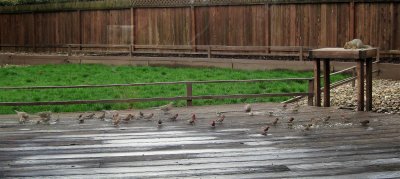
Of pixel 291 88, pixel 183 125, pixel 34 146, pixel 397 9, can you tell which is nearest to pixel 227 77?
pixel 291 88

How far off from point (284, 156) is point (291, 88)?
28.3 feet

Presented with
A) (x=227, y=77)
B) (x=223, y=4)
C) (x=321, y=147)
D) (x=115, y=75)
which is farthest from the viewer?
(x=223, y=4)

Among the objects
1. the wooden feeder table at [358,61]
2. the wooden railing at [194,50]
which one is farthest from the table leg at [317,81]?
the wooden railing at [194,50]

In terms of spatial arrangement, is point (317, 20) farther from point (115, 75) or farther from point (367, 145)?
point (367, 145)

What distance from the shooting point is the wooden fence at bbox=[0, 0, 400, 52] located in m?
20.4

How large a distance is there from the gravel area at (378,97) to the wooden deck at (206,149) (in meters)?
1.49

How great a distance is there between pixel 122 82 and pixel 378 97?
778 cm

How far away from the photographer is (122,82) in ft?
61.0

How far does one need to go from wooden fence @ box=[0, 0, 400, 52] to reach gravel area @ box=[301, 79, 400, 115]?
4073mm

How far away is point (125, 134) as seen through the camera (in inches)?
371

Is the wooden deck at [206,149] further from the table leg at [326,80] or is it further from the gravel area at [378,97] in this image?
the gravel area at [378,97]

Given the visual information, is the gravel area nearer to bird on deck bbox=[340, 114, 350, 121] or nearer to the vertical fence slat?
the vertical fence slat

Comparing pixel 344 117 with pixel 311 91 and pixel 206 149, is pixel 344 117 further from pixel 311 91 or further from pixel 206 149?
pixel 206 149

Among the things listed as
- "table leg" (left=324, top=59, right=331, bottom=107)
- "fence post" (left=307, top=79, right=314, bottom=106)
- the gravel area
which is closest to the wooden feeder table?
"table leg" (left=324, top=59, right=331, bottom=107)
